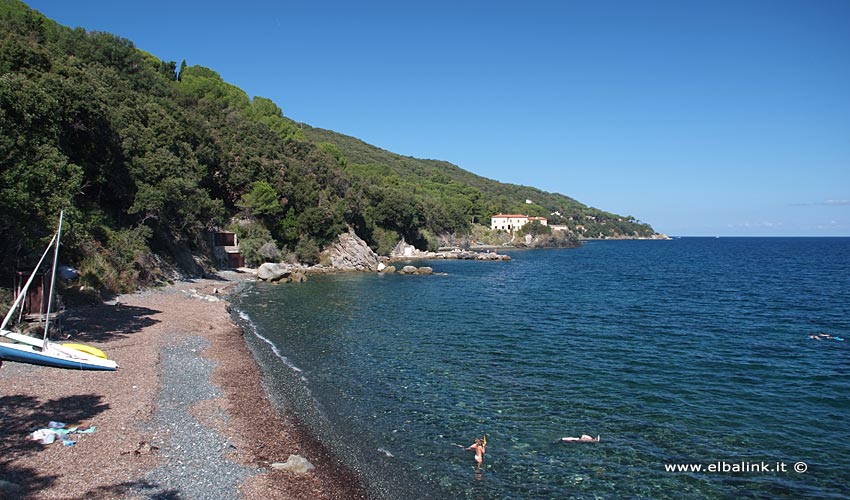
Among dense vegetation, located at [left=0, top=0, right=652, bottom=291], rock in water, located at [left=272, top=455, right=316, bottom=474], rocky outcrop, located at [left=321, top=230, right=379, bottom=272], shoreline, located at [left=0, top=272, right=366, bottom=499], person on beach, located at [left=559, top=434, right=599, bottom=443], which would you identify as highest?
dense vegetation, located at [left=0, top=0, right=652, bottom=291]

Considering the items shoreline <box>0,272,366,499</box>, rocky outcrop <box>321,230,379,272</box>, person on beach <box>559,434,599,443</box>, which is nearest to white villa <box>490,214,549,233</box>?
rocky outcrop <box>321,230,379,272</box>

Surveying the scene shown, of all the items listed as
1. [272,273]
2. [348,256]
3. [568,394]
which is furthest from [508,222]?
[568,394]

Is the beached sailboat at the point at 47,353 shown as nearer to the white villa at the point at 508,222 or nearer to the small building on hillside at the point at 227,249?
the small building on hillside at the point at 227,249

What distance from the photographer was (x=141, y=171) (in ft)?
127

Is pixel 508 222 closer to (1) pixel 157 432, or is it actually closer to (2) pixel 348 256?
(2) pixel 348 256

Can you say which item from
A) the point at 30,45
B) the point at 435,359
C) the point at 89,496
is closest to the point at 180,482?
the point at 89,496

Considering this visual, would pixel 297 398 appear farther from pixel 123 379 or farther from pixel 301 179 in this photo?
pixel 301 179

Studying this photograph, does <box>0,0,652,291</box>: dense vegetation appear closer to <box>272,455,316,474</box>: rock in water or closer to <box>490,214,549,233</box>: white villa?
<box>272,455,316,474</box>: rock in water

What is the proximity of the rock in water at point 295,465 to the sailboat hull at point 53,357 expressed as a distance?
728 cm

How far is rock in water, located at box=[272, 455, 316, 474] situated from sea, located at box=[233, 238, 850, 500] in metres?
1.21

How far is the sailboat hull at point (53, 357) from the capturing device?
12812 mm

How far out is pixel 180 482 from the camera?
944 centimetres

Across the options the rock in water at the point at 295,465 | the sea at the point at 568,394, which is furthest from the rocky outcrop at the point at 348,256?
the rock in water at the point at 295,465

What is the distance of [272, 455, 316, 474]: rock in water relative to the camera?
35.6 feet
